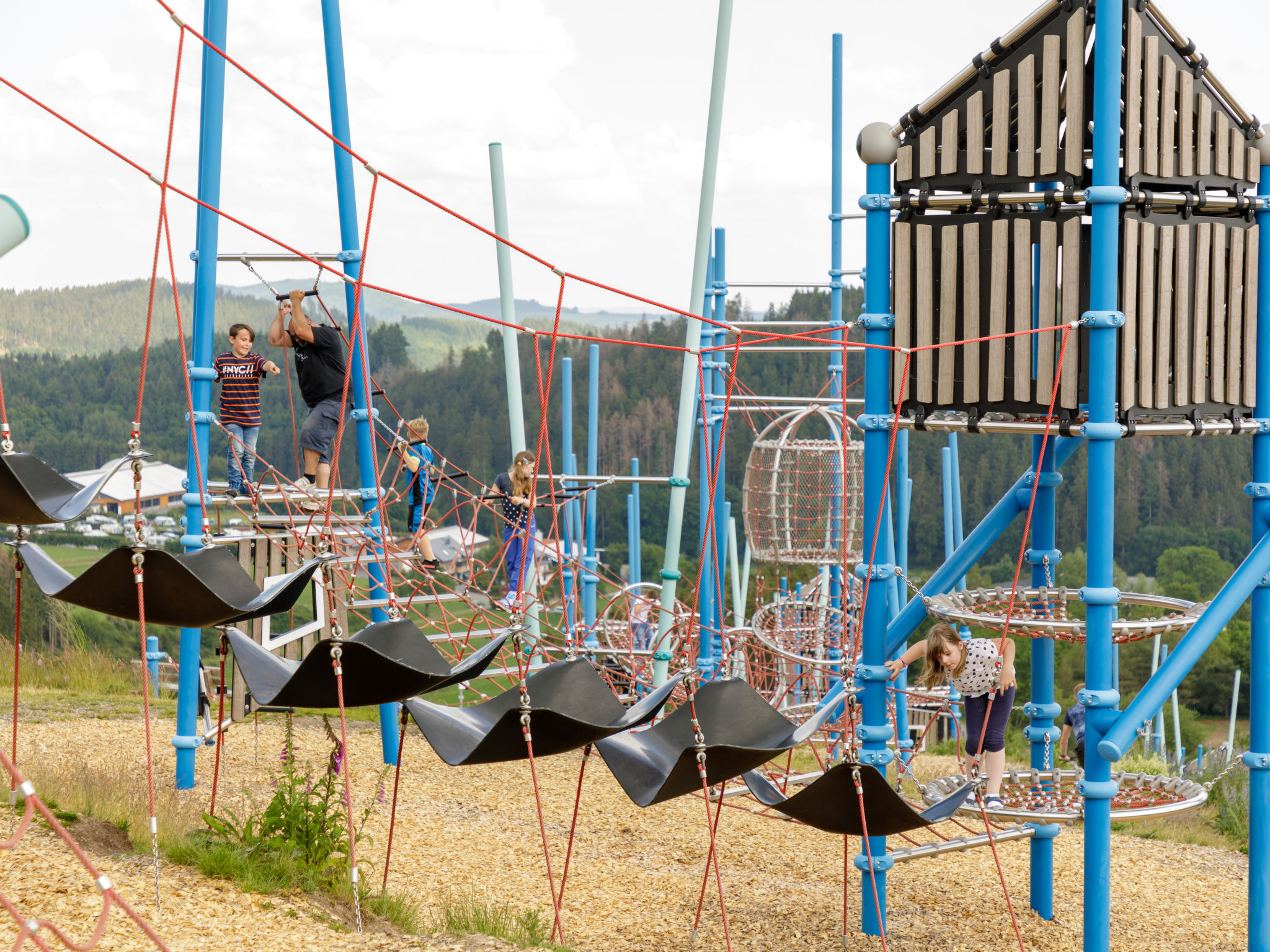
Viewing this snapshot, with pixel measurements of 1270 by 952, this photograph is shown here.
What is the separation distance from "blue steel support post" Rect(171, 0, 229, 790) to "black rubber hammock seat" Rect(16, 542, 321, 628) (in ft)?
4.33

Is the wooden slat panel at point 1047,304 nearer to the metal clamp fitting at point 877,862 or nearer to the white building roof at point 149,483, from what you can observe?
the metal clamp fitting at point 877,862

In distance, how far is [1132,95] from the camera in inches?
198

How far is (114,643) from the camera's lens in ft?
125

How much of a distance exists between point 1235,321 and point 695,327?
11.4 ft

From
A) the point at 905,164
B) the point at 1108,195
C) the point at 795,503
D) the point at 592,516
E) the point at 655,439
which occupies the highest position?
the point at 655,439

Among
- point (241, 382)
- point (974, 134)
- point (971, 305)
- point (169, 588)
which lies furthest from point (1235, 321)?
point (241, 382)

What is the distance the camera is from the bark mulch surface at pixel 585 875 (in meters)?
4.71

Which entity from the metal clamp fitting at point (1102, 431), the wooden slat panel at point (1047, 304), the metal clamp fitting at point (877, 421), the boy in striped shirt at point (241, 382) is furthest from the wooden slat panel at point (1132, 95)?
the boy in striped shirt at point (241, 382)

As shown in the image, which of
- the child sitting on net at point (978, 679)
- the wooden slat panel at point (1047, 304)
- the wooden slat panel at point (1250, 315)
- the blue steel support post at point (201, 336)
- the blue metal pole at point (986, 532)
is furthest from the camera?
the blue steel support post at point (201, 336)

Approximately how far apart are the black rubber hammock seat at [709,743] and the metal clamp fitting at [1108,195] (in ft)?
7.84

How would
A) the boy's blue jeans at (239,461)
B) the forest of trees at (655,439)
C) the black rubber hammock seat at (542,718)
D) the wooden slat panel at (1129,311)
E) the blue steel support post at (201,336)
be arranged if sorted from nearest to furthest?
the black rubber hammock seat at (542,718), the wooden slat panel at (1129,311), the blue steel support post at (201,336), the boy's blue jeans at (239,461), the forest of trees at (655,439)

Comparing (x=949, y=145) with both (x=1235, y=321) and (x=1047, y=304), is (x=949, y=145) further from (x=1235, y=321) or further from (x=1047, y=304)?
(x=1235, y=321)

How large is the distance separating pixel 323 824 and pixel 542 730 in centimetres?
123

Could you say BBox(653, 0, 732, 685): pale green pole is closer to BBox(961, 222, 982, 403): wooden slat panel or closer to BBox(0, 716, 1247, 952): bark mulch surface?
BBox(0, 716, 1247, 952): bark mulch surface
